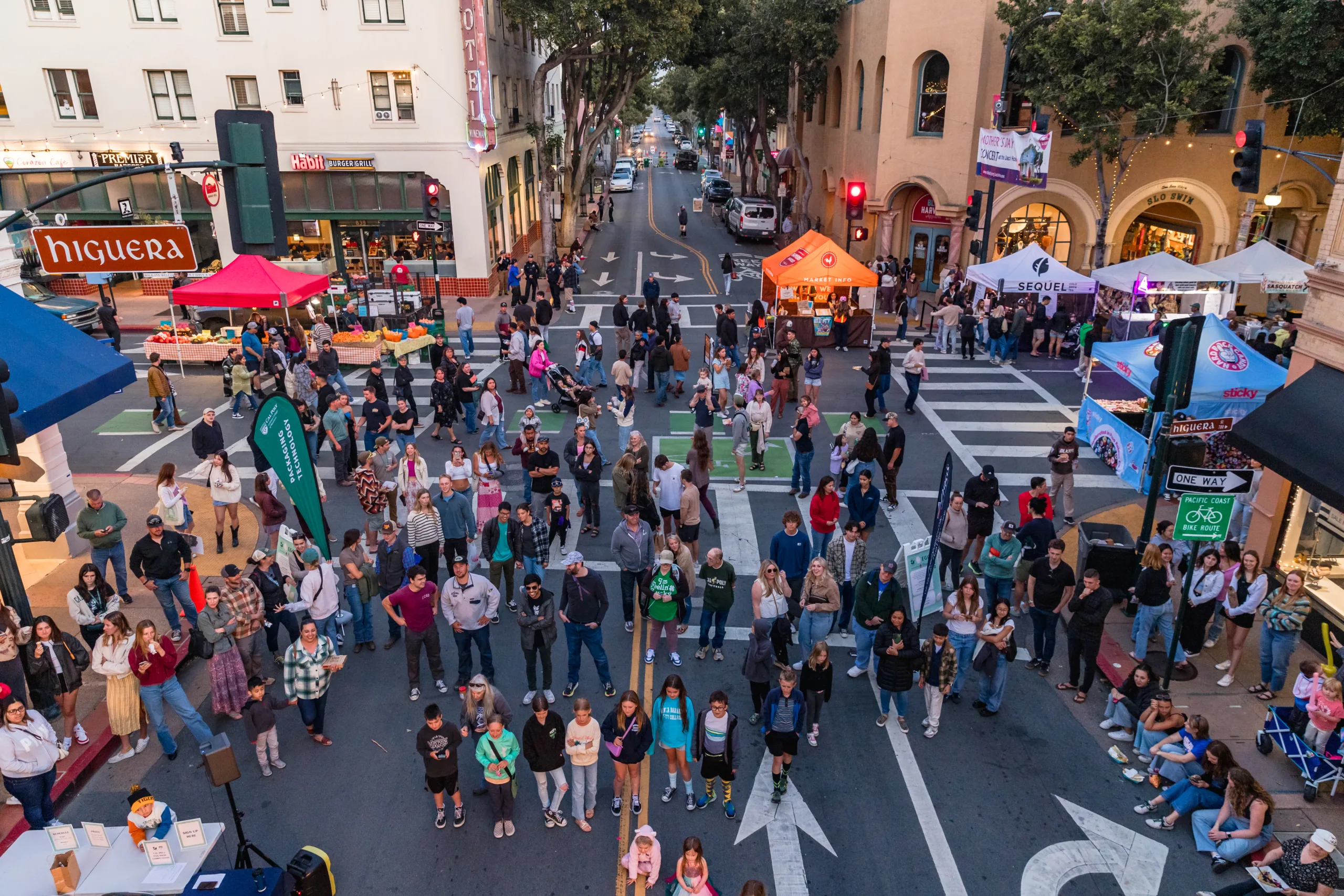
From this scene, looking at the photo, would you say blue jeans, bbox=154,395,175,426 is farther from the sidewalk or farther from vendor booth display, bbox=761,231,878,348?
the sidewalk

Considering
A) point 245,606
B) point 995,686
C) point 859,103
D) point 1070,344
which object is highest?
point 859,103

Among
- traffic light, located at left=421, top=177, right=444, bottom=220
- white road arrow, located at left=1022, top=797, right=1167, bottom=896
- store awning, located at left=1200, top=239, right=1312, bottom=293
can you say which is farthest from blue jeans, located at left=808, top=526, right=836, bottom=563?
traffic light, located at left=421, top=177, right=444, bottom=220

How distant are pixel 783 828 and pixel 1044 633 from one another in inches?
170

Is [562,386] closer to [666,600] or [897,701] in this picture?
[666,600]

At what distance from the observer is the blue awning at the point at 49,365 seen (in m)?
11.3

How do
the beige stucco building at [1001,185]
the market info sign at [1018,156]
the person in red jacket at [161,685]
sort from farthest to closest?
the beige stucco building at [1001,185] < the market info sign at [1018,156] < the person in red jacket at [161,685]

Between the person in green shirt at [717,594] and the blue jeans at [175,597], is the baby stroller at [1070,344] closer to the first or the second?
the person in green shirt at [717,594]

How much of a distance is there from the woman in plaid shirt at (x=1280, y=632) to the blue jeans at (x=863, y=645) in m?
4.36

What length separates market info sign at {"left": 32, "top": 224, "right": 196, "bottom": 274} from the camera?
382 inches

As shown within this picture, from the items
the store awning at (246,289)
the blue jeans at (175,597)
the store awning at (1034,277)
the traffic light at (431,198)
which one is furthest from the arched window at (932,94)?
the blue jeans at (175,597)

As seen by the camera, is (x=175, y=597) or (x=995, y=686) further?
(x=175, y=597)

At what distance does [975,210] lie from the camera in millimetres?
28172

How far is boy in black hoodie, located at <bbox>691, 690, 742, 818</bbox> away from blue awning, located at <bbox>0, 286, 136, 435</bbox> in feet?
29.3

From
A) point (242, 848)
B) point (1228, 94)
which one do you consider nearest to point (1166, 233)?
point (1228, 94)
